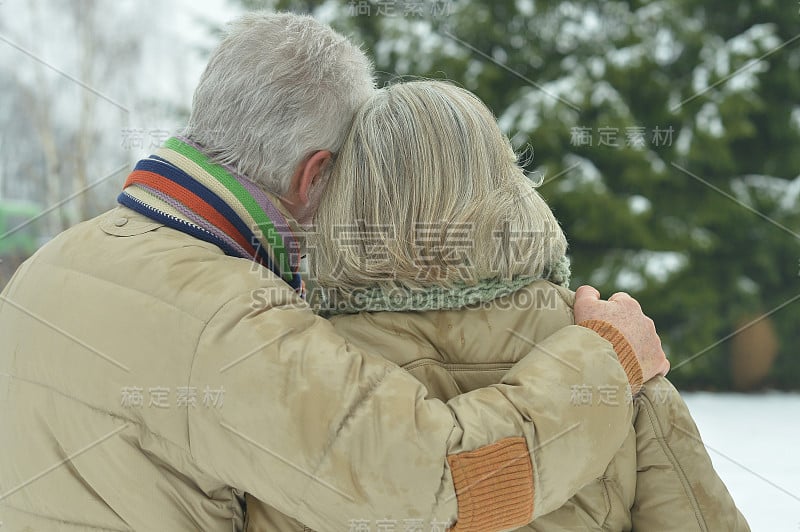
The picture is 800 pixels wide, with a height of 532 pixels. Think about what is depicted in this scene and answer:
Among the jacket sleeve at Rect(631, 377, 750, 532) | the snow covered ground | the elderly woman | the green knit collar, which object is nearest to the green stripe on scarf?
the elderly woman

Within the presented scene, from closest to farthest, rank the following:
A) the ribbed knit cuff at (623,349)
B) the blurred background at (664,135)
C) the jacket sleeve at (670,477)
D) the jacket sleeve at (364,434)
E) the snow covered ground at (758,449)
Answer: the jacket sleeve at (364,434), the ribbed knit cuff at (623,349), the jacket sleeve at (670,477), the snow covered ground at (758,449), the blurred background at (664,135)

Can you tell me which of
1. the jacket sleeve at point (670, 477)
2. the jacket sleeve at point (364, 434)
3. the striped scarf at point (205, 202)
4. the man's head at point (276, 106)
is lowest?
the jacket sleeve at point (670, 477)

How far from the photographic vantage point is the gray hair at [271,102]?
160cm

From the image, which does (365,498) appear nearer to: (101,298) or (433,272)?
(433,272)

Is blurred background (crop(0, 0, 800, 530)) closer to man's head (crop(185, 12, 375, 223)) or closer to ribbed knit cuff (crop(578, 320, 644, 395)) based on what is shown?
man's head (crop(185, 12, 375, 223))

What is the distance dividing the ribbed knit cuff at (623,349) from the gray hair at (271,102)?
0.64 meters

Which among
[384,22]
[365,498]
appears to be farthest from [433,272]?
[384,22]

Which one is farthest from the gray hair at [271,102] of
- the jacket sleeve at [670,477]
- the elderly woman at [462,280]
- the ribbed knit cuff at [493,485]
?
the jacket sleeve at [670,477]

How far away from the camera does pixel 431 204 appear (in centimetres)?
149

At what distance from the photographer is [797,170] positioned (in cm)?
686

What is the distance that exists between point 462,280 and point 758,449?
11.4 feet

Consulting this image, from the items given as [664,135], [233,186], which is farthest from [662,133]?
[233,186]

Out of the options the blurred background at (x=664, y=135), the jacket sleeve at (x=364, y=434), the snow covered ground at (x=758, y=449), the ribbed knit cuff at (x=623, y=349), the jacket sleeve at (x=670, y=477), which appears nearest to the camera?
the jacket sleeve at (x=364, y=434)

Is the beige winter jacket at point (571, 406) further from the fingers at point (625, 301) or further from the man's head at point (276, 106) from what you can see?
the man's head at point (276, 106)
